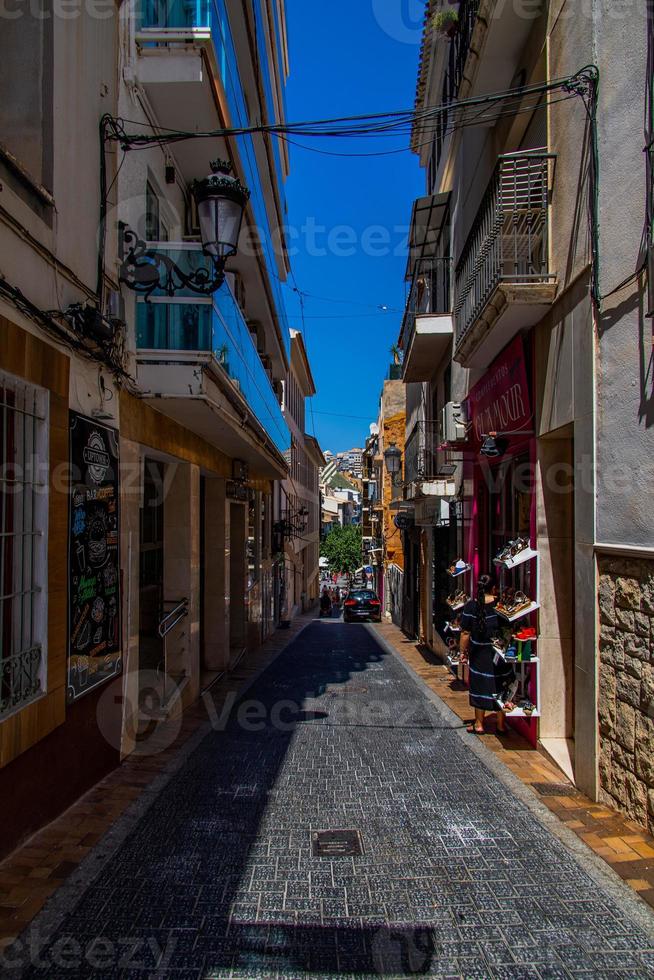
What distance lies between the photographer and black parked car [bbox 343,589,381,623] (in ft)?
94.6

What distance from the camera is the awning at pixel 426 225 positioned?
1341 centimetres

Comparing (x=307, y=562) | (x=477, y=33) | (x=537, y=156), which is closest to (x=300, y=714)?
(x=537, y=156)

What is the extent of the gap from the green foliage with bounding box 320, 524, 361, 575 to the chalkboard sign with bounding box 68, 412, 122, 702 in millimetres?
59962

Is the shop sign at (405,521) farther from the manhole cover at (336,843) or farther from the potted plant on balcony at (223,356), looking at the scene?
the manhole cover at (336,843)

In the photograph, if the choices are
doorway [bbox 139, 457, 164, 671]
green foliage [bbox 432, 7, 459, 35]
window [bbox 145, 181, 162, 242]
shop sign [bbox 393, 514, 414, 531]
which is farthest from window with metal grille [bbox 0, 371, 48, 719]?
shop sign [bbox 393, 514, 414, 531]

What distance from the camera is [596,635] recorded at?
17.6ft

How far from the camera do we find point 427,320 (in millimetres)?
12828

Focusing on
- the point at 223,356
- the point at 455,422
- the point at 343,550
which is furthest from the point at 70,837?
the point at 343,550

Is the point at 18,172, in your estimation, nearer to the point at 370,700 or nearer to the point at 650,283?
the point at 650,283

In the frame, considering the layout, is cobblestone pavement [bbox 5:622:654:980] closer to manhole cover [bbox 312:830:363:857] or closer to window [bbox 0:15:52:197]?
manhole cover [bbox 312:830:363:857]

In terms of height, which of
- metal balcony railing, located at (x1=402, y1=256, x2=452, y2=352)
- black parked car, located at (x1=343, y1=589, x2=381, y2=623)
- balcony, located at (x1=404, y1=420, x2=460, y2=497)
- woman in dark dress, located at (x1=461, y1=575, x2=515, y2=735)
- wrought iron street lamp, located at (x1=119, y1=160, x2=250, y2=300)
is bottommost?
black parked car, located at (x1=343, y1=589, x2=381, y2=623)

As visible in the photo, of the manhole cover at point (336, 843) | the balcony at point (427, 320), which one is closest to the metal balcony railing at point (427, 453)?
the balcony at point (427, 320)

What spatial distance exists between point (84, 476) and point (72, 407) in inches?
23.2

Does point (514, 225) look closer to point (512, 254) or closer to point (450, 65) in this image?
point (512, 254)
